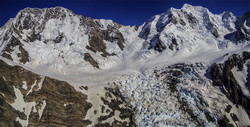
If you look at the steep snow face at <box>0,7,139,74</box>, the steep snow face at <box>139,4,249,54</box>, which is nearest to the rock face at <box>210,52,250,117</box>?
the steep snow face at <box>139,4,249,54</box>

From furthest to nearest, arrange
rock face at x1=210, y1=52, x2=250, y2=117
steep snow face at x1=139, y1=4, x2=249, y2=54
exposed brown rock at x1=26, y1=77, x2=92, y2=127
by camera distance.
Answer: steep snow face at x1=139, y1=4, x2=249, y2=54 → rock face at x1=210, y1=52, x2=250, y2=117 → exposed brown rock at x1=26, y1=77, x2=92, y2=127

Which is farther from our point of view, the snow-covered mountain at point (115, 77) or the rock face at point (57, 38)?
the rock face at point (57, 38)

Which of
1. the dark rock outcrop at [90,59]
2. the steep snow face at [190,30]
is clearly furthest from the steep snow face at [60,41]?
the steep snow face at [190,30]

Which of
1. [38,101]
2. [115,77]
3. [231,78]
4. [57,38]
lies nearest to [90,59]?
[115,77]

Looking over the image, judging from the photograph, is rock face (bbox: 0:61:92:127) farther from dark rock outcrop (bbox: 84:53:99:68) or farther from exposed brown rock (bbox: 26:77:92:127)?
dark rock outcrop (bbox: 84:53:99:68)

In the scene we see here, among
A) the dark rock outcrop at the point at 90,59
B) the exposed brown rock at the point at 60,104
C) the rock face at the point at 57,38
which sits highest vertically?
the rock face at the point at 57,38

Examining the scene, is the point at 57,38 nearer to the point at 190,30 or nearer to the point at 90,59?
the point at 90,59

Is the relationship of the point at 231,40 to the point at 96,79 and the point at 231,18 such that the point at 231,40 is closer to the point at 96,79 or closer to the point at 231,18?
the point at 231,18

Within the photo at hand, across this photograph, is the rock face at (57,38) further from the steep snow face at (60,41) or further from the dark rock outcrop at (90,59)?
the dark rock outcrop at (90,59)

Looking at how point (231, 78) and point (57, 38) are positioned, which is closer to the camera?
point (231, 78)
